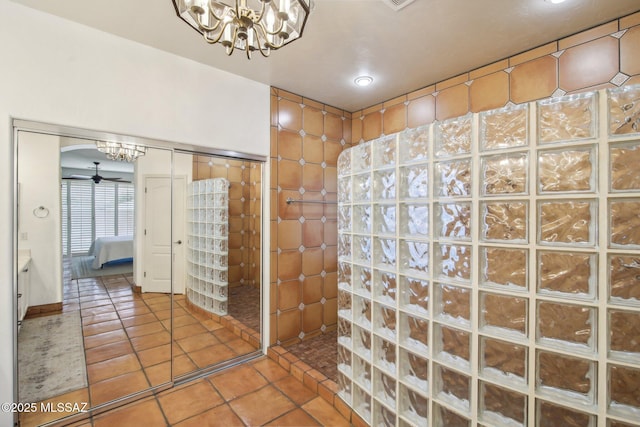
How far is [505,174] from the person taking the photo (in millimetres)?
1021

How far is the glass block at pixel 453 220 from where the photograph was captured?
3.64 ft

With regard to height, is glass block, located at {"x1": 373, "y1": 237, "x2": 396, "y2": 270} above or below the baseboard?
above

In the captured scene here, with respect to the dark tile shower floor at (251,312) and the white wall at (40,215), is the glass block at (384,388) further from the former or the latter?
the white wall at (40,215)

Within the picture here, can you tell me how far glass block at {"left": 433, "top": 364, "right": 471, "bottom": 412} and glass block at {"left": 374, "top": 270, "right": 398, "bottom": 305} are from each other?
0.34 metres

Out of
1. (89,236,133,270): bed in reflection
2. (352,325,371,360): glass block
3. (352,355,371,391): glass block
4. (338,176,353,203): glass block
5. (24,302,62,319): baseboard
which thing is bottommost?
(352,355,371,391): glass block

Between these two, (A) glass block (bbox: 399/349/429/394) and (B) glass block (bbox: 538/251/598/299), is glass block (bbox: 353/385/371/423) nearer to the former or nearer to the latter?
(A) glass block (bbox: 399/349/429/394)

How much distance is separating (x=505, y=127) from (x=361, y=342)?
1268 mm

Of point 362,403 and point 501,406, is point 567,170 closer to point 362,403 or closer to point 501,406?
point 501,406

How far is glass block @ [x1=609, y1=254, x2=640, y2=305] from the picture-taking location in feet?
2.67

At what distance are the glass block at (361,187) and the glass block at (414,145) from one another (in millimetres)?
233

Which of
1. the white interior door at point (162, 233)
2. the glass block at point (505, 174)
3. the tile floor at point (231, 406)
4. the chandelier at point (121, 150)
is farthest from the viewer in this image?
the white interior door at point (162, 233)

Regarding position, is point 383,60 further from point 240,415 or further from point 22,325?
point 22,325

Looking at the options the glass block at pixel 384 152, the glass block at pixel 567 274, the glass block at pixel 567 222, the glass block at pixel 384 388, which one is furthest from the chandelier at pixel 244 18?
the glass block at pixel 384 388

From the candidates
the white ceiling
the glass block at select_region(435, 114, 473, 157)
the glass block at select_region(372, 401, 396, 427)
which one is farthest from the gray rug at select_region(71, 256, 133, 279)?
the glass block at select_region(435, 114, 473, 157)
